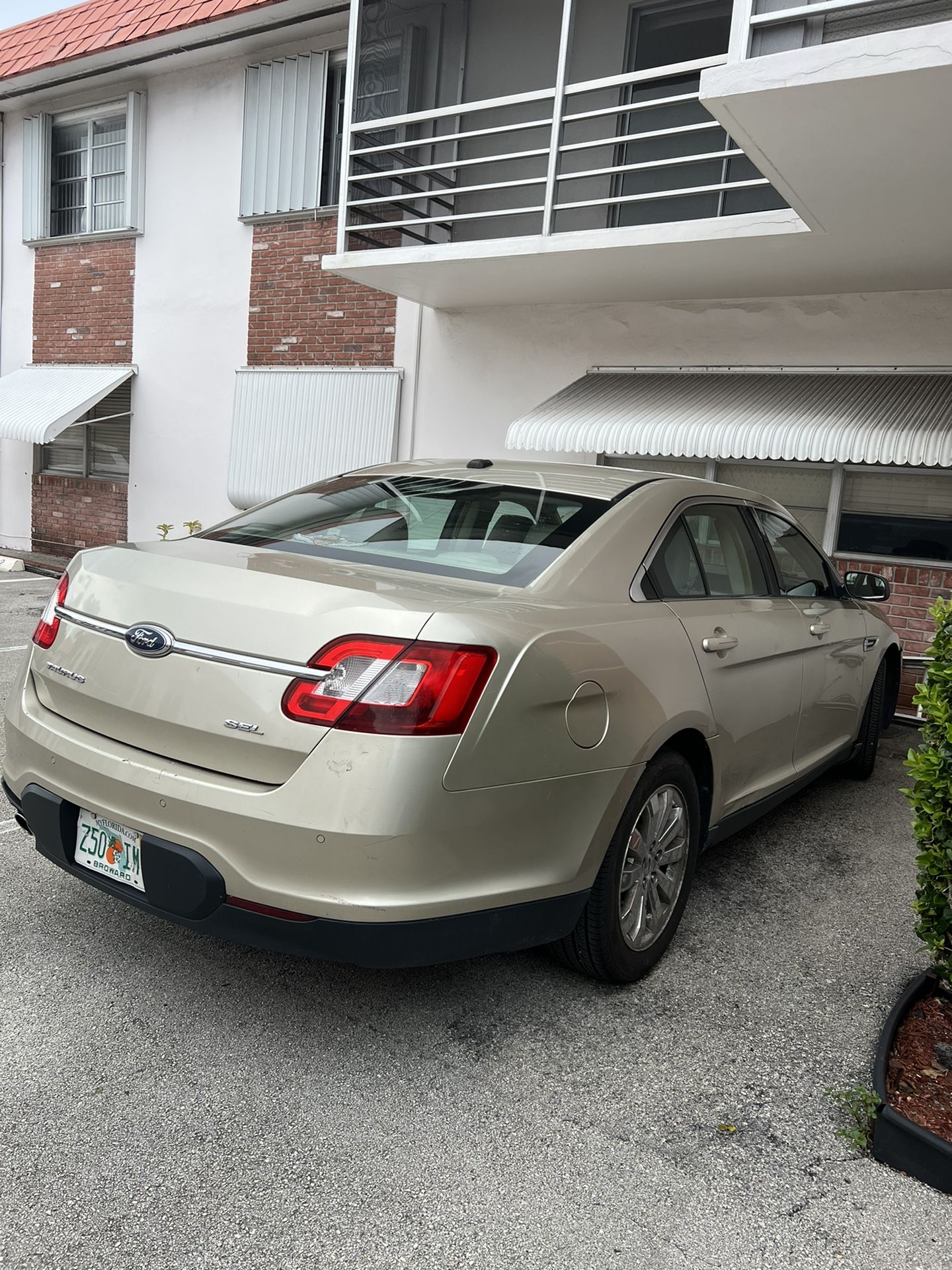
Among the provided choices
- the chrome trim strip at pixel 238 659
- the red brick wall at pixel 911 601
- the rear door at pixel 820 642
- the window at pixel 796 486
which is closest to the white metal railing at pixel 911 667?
the red brick wall at pixel 911 601

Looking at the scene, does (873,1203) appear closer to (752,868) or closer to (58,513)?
(752,868)

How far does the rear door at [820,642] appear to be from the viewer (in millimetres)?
4250

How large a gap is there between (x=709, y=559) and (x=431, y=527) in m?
1.09

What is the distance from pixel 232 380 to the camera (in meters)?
11.7

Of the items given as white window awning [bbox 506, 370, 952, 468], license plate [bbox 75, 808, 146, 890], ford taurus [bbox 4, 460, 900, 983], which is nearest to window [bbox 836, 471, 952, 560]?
white window awning [bbox 506, 370, 952, 468]

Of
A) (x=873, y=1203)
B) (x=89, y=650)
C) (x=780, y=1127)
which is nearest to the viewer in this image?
(x=873, y=1203)

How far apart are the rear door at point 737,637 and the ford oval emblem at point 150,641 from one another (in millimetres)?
1521

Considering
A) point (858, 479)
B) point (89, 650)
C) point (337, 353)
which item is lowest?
point (89, 650)

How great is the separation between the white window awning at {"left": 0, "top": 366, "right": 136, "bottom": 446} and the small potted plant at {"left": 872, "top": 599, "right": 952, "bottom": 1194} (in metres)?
11.1

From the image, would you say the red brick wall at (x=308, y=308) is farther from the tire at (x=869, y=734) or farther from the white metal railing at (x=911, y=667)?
the tire at (x=869, y=734)

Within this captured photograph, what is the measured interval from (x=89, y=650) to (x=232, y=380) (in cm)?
968

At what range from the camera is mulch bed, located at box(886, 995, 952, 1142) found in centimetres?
245

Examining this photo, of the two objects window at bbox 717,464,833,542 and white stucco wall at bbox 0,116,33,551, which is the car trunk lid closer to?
Answer: window at bbox 717,464,833,542

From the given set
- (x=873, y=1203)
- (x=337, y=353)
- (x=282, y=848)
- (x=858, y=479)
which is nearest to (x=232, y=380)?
(x=337, y=353)
